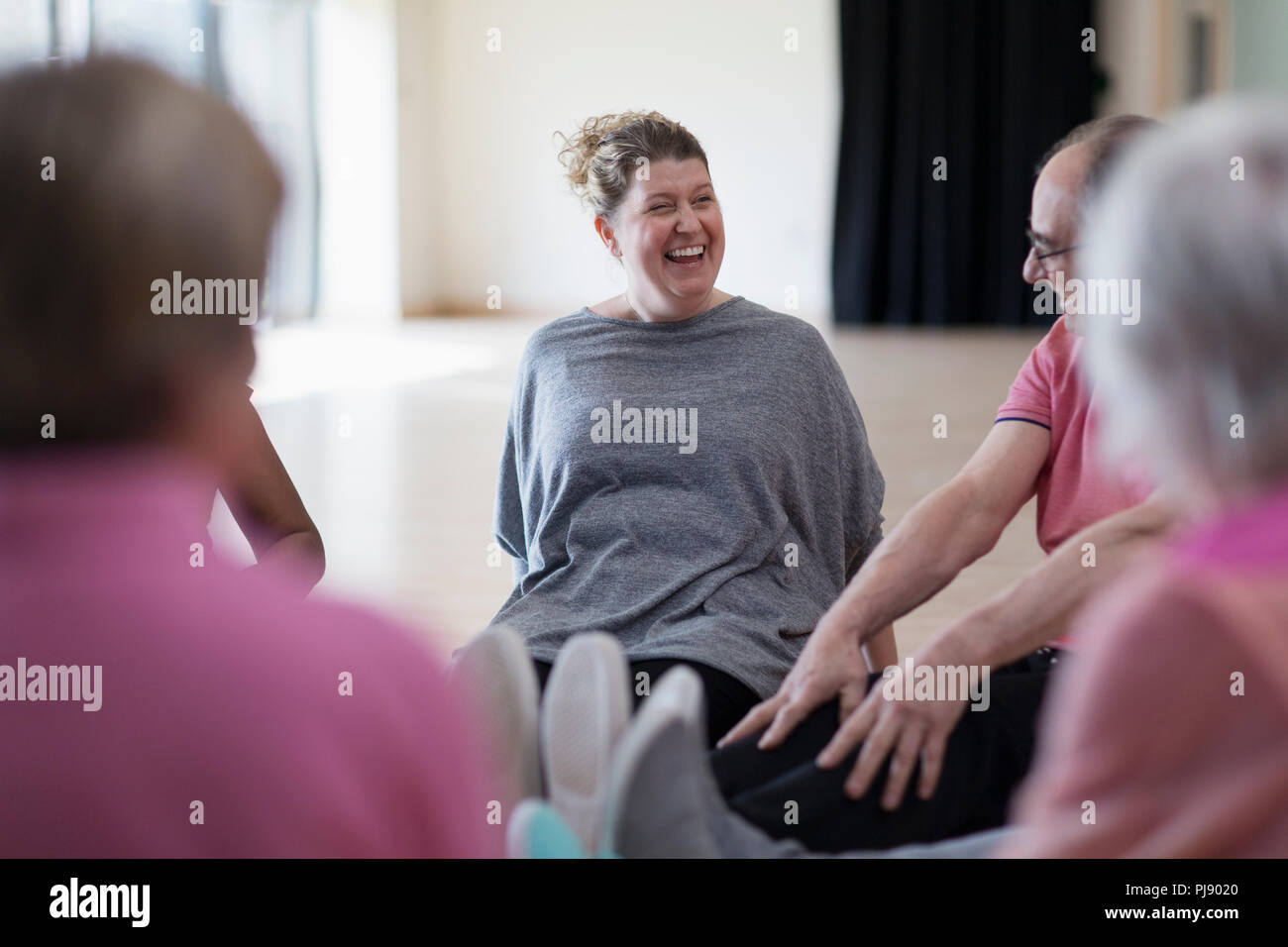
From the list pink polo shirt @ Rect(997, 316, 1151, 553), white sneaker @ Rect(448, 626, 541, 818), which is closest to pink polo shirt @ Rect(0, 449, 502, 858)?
white sneaker @ Rect(448, 626, 541, 818)

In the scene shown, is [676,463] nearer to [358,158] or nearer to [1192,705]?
[1192,705]

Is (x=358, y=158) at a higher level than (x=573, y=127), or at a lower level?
lower

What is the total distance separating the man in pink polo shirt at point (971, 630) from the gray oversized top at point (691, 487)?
0.23 metres

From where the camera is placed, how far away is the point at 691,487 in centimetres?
187

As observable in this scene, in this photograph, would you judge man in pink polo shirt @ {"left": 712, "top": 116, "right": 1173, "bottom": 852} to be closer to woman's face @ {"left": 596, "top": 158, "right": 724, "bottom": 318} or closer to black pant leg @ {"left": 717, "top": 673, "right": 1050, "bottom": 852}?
black pant leg @ {"left": 717, "top": 673, "right": 1050, "bottom": 852}

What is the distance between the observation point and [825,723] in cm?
143

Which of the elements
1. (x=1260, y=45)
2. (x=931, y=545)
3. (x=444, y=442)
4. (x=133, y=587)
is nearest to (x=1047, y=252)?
(x=931, y=545)

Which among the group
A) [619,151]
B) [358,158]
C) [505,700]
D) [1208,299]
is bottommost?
[505,700]

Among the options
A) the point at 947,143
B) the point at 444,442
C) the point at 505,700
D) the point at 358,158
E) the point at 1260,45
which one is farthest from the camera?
the point at 358,158

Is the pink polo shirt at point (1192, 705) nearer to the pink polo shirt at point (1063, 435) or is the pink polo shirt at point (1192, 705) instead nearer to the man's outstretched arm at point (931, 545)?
the man's outstretched arm at point (931, 545)

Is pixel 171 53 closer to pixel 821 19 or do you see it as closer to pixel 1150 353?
pixel 1150 353

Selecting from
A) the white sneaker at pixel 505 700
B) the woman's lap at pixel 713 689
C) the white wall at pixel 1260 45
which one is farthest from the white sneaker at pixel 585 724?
the white wall at pixel 1260 45

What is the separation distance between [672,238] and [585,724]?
97 cm

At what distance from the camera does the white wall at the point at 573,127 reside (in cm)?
1103
